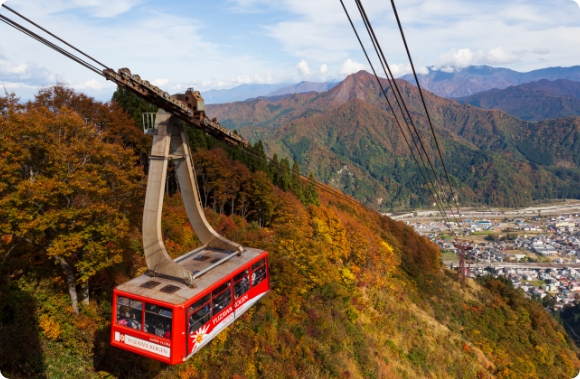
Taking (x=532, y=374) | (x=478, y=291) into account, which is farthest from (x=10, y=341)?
(x=478, y=291)

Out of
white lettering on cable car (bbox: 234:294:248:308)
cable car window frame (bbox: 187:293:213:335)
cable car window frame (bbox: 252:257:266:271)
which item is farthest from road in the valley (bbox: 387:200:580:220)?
cable car window frame (bbox: 187:293:213:335)

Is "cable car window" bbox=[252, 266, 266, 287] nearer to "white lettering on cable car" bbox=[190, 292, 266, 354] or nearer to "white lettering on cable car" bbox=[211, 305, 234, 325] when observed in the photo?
"white lettering on cable car" bbox=[190, 292, 266, 354]

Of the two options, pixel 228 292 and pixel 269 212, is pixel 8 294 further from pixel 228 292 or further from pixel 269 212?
pixel 269 212

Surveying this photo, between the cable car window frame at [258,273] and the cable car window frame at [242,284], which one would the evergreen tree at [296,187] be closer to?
the cable car window frame at [258,273]

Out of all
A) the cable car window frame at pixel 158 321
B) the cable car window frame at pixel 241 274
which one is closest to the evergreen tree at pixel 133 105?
the cable car window frame at pixel 241 274

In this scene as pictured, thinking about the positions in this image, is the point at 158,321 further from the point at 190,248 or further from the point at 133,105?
the point at 133,105
